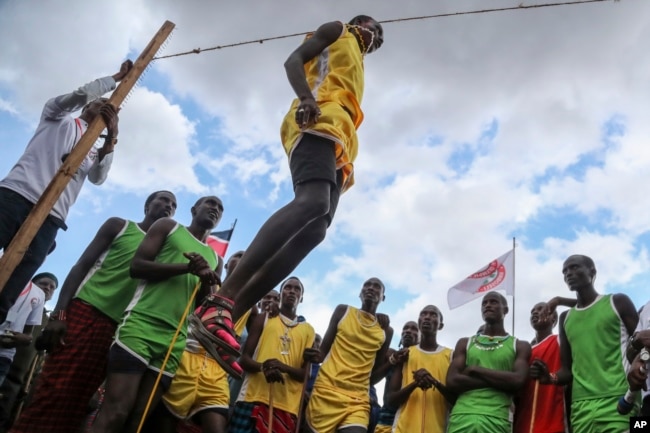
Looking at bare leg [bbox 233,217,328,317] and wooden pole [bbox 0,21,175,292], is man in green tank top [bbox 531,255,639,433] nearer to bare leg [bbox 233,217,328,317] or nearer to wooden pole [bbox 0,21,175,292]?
bare leg [bbox 233,217,328,317]

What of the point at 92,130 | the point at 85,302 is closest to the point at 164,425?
the point at 85,302

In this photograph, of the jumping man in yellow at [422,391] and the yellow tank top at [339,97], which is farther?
the jumping man in yellow at [422,391]

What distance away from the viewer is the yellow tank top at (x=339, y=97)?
3.43m

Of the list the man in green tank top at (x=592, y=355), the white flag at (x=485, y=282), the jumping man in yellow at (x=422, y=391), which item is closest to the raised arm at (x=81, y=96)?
the jumping man in yellow at (x=422, y=391)

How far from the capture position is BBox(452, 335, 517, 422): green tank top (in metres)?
5.01

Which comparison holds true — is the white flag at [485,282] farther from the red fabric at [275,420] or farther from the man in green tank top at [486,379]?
the red fabric at [275,420]

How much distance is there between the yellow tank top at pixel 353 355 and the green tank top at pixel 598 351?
2.01 m

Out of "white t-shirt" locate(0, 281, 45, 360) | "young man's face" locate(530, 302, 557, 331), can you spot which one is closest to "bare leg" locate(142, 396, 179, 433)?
"white t-shirt" locate(0, 281, 45, 360)

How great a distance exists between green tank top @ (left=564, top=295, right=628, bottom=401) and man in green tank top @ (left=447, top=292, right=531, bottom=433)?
1.64ft

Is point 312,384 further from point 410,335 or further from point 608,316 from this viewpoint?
point 608,316

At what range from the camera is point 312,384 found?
6195 mm

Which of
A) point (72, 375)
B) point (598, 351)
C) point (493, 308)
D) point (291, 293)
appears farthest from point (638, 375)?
point (72, 375)

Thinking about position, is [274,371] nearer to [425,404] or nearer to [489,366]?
[425,404]

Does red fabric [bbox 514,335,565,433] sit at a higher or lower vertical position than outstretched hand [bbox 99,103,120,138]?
lower
